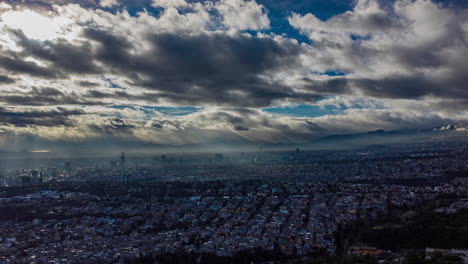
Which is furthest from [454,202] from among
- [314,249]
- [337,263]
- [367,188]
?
[337,263]

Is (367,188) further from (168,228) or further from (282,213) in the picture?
(168,228)

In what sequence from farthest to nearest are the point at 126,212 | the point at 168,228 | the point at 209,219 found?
the point at 126,212, the point at 209,219, the point at 168,228

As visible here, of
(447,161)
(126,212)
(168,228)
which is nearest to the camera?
(168,228)

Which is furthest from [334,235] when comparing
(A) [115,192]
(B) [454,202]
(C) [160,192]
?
(A) [115,192]

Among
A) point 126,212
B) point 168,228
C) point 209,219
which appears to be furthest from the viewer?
point 126,212

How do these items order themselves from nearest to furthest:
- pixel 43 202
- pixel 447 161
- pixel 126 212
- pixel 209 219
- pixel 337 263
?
pixel 337 263 → pixel 209 219 → pixel 126 212 → pixel 43 202 → pixel 447 161

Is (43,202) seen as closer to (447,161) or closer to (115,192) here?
(115,192)

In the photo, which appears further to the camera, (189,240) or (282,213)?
(282,213)

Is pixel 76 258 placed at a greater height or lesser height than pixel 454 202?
lesser

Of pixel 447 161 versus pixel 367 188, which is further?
pixel 447 161
